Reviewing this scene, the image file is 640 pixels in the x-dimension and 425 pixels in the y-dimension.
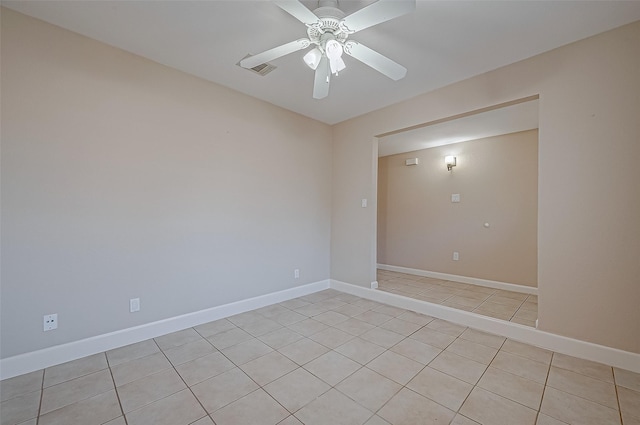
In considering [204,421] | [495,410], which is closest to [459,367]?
[495,410]

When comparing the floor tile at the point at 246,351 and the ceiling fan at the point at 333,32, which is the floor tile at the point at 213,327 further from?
the ceiling fan at the point at 333,32

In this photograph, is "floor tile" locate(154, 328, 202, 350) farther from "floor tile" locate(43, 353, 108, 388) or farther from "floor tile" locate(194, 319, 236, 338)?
"floor tile" locate(43, 353, 108, 388)

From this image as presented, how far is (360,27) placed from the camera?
1.63 meters

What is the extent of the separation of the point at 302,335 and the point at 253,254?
1.17 metres

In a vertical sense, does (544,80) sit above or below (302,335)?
above

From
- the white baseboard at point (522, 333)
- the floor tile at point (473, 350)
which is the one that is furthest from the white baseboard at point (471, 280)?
the floor tile at point (473, 350)

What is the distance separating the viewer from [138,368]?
1.99 meters

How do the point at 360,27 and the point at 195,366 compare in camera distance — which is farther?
the point at 195,366

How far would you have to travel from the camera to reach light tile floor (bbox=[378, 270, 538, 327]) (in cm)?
296

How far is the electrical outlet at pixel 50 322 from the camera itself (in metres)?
2.00

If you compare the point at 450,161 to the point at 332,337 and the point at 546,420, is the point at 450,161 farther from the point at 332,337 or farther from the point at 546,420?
the point at 546,420

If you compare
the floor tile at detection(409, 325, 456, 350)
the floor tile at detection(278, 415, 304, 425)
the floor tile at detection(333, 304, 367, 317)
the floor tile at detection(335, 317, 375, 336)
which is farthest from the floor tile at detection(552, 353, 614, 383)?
the floor tile at detection(278, 415, 304, 425)

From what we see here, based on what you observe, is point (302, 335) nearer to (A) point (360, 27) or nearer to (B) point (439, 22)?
(A) point (360, 27)

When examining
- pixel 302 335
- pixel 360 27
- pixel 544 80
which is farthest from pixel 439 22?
pixel 302 335
